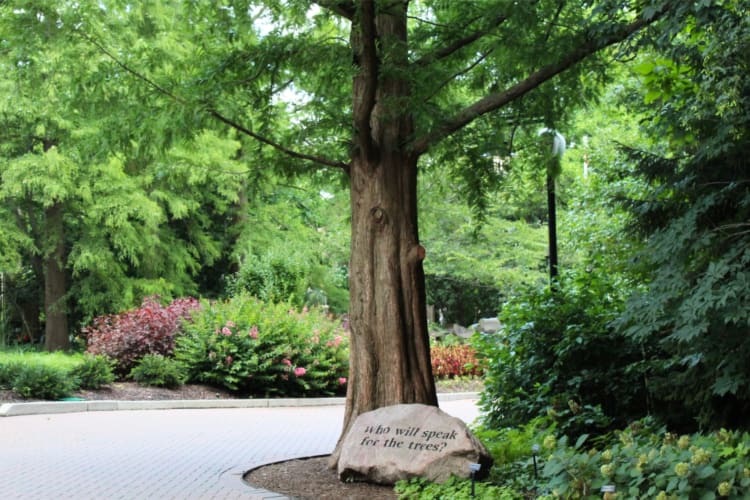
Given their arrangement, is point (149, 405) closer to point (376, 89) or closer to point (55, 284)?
point (376, 89)

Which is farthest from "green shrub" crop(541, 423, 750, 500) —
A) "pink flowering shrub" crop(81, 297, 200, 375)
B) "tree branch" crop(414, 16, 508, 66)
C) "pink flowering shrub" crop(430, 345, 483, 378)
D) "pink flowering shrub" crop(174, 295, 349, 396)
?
"pink flowering shrub" crop(430, 345, 483, 378)

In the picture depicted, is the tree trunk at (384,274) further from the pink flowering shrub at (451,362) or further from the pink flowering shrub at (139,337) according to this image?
the pink flowering shrub at (451,362)

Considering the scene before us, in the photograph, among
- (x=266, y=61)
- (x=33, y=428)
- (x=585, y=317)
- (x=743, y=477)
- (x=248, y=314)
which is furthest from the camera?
(x=248, y=314)

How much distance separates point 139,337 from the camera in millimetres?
18297

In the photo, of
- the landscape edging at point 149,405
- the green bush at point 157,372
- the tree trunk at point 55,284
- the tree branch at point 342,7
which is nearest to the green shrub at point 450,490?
the tree branch at point 342,7

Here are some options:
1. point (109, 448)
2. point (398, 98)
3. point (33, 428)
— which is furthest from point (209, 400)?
point (398, 98)

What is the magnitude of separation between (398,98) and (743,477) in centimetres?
507

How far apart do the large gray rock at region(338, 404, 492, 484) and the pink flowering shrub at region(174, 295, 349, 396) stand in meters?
9.84

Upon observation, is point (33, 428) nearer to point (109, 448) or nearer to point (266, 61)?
point (109, 448)

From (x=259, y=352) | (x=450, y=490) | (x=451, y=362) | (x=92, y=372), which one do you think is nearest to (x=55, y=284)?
(x=92, y=372)

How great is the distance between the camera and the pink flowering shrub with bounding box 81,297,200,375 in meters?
18.3

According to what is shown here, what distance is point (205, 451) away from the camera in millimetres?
10625

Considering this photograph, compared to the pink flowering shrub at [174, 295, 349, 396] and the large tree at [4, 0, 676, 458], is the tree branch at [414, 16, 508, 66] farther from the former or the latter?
the pink flowering shrub at [174, 295, 349, 396]

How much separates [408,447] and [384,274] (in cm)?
213
